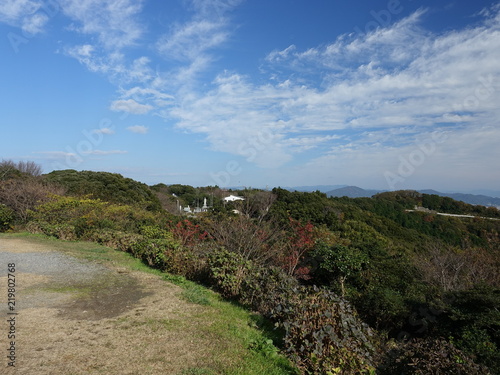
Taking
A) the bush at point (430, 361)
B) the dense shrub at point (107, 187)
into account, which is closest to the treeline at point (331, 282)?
the bush at point (430, 361)

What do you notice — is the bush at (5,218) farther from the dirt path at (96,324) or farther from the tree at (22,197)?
the dirt path at (96,324)

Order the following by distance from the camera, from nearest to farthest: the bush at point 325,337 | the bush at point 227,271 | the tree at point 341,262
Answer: the bush at point 325,337, the bush at point 227,271, the tree at point 341,262

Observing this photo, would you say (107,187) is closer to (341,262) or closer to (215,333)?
(341,262)

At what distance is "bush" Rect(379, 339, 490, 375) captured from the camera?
236 centimetres

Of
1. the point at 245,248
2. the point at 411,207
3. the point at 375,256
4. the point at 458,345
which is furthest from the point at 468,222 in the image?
the point at 458,345

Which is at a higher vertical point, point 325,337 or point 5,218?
point 5,218

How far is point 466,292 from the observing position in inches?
167

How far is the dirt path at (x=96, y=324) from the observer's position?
2.88m

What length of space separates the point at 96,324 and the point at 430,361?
3581 mm

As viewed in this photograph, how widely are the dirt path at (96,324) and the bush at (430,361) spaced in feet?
6.12

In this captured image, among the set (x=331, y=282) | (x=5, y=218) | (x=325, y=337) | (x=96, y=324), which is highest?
(x=5, y=218)

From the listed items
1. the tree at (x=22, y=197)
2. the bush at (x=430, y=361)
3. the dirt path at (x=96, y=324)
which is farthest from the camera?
the tree at (x=22, y=197)

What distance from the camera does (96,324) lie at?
378 cm

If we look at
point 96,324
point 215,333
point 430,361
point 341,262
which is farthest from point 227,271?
point 430,361
